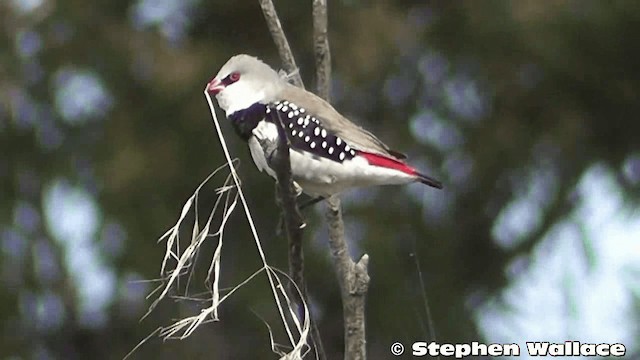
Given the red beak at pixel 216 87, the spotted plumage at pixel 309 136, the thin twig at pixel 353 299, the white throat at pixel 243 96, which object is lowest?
the thin twig at pixel 353 299

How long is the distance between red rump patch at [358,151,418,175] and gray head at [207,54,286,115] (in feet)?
0.58

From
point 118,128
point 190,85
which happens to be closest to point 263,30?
point 190,85

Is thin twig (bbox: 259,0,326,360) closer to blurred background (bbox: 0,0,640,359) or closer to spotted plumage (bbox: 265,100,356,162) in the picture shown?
spotted plumage (bbox: 265,100,356,162)

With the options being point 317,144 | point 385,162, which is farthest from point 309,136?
point 385,162

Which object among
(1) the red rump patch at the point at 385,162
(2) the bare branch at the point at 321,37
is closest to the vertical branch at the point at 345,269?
(2) the bare branch at the point at 321,37

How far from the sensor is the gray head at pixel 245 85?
2.02m

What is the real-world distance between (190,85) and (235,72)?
3.53ft

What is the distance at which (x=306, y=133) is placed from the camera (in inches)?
77.7

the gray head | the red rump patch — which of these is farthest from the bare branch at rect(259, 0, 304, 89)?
the red rump patch

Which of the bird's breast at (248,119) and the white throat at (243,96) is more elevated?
the white throat at (243,96)

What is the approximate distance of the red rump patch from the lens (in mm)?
1954

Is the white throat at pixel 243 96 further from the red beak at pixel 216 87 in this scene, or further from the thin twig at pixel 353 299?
the thin twig at pixel 353 299

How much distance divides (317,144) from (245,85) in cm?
16

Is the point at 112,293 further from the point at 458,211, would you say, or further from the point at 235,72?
the point at 235,72
